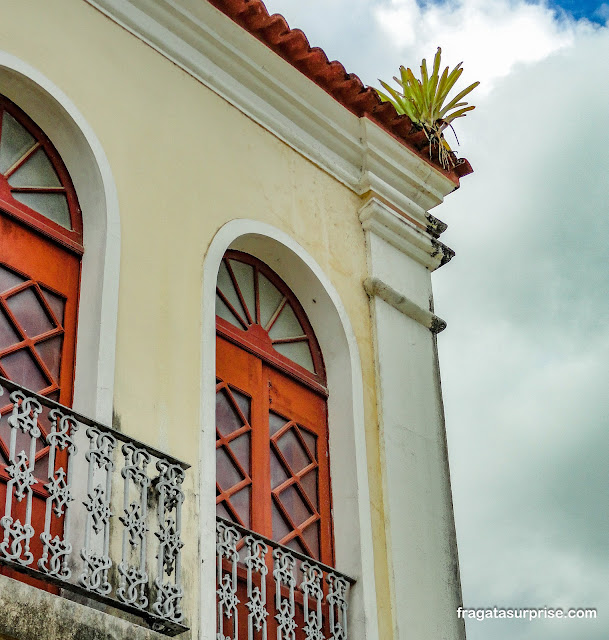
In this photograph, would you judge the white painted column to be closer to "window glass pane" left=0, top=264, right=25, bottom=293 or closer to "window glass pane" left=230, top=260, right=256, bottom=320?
"window glass pane" left=230, top=260, right=256, bottom=320

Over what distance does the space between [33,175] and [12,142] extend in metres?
0.21

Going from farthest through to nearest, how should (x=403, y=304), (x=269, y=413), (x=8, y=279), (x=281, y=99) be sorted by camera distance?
(x=403, y=304) < (x=281, y=99) < (x=269, y=413) < (x=8, y=279)

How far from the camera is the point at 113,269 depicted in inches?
297

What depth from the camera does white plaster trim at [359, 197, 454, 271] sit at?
9.82 meters

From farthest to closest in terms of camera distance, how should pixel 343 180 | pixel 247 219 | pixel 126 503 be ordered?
pixel 343 180
pixel 247 219
pixel 126 503

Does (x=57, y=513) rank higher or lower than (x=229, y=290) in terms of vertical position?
lower

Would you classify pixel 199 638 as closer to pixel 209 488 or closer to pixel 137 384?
pixel 209 488

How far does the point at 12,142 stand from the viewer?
7684 mm

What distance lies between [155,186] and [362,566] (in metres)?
2.53

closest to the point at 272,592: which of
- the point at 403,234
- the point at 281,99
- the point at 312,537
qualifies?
the point at 312,537

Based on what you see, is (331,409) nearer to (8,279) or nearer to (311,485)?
(311,485)

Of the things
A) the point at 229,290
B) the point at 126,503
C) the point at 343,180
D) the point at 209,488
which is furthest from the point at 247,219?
the point at 126,503

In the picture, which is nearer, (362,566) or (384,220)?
(362,566)

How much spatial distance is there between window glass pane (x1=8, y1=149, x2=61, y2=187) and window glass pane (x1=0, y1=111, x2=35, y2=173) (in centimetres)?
6
